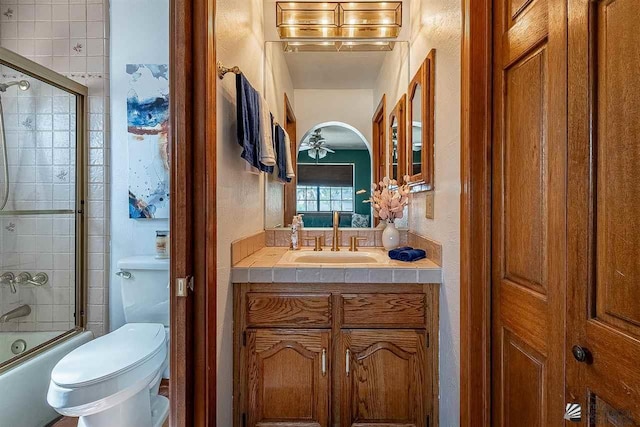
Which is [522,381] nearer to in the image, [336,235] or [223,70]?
[336,235]

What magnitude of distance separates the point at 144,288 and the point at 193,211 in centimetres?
116

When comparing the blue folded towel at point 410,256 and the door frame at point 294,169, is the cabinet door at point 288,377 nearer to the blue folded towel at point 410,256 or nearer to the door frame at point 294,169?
the blue folded towel at point 410,256

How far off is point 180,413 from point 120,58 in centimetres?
209

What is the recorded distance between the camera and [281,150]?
7.14 ft

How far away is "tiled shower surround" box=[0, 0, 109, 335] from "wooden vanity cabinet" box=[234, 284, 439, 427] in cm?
126

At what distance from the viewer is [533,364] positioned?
0.94 metres

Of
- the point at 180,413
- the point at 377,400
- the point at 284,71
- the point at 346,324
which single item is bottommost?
the point at 377,400

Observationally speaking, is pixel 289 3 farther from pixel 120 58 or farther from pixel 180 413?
pixel 180 413

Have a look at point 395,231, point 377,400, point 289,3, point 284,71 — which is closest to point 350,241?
point 395,231

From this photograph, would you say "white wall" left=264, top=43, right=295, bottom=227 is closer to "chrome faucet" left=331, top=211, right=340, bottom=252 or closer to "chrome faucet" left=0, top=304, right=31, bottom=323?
"chrome faucet" left=331, top=211, right=340, bottom=252

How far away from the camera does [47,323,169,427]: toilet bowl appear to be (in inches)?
54.1

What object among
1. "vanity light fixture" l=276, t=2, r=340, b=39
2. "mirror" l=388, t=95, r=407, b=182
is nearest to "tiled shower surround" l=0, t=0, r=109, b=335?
"vanity light fixture" l=276, t=2, r=340, b=39

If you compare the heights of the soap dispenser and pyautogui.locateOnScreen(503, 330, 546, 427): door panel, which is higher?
the soap dispenser

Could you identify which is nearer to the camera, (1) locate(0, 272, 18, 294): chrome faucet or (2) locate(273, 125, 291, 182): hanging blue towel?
(1) locate(0, 272, 18, 294): chrome faucet
